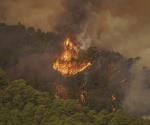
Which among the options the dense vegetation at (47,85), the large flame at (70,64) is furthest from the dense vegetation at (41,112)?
the large flame at (70,64)

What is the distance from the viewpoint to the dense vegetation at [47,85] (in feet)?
224

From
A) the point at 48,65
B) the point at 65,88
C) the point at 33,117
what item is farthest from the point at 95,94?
the point at 33,117

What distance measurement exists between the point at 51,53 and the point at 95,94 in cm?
1698

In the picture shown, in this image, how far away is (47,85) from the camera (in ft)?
311

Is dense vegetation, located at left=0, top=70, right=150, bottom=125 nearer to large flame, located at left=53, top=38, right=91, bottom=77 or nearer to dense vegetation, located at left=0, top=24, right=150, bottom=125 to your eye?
dense vegetation, located at left=0, top=24, right=150, bottom=125

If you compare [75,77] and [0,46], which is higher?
[0,46]

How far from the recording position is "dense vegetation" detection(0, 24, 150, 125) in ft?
224

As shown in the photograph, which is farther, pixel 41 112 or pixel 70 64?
pixel 70 64

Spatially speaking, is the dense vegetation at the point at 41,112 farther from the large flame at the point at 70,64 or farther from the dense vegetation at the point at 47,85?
the large flame at the point at 70,64

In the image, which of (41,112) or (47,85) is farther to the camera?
(47,85)

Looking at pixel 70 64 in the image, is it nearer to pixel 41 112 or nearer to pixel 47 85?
pixel 47 85

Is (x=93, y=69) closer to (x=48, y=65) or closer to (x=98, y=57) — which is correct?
(x=98, y=57)

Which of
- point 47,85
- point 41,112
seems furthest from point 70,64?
point 41,112

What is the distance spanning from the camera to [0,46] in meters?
108
